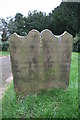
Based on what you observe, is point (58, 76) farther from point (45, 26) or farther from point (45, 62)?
point (45, 26)

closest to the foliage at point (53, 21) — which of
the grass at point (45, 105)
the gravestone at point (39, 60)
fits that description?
the gravestone at point (39, 60)

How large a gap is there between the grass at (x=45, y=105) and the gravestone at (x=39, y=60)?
0.16 m

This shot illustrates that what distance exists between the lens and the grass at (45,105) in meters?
2.76

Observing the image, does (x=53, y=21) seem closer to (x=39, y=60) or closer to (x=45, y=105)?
(x=39, y=60)

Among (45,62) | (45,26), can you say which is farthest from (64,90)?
(45,26)

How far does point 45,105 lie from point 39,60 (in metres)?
0.78

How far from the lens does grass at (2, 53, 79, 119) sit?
2762mm

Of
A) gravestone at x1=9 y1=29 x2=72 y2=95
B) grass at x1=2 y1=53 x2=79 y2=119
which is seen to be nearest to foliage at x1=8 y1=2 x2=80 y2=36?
gravestone at x1=9 y1=29 x2=72 y2=95

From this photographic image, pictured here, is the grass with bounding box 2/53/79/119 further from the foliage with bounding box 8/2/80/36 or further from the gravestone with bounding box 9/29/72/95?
the foliage with bounding box 8/2/80/36

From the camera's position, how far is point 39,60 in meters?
3.49

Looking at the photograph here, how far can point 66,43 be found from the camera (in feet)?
11.6

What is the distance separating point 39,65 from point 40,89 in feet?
1.22

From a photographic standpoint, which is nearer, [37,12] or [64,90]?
[64,90]

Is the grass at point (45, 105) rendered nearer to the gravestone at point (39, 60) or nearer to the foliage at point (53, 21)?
the gravestone at point (39, 60)
